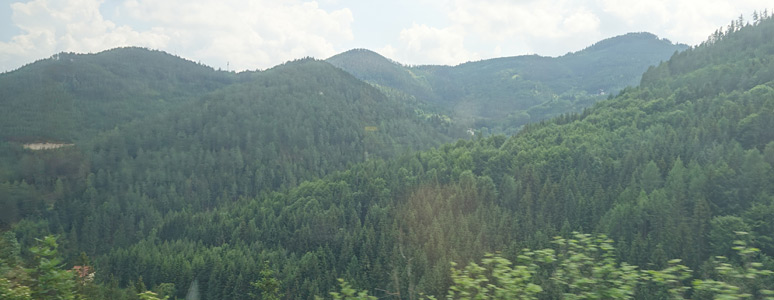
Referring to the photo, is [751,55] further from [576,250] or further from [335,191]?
[576,250]

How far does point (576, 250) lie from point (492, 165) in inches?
5197

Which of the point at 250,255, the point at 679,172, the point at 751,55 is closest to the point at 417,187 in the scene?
the point at 250,255

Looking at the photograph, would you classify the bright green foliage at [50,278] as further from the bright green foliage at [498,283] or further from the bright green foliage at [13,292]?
the bright green foliage at [498,283]

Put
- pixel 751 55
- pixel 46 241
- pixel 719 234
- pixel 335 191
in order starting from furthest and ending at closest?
pixel 751 55 < pixel 335 191 < pixel 719 234 < pixel 46 241

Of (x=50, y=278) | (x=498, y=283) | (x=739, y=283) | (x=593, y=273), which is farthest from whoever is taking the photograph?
(x=50, y=278)

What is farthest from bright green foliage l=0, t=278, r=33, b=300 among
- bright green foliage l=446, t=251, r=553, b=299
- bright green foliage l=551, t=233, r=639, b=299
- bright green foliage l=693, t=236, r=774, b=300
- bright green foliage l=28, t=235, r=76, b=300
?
bright green foliage l=693, t=236, r=774, b=300

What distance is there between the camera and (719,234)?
258 feet

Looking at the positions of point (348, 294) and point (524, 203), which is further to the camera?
point (524, 203)

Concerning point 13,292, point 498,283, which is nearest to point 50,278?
point 13,292

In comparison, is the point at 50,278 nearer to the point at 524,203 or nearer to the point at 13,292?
the point at 13,292

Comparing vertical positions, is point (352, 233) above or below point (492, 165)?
below

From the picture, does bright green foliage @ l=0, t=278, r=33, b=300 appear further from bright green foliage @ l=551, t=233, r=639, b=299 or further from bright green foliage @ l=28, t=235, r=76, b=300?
bright green foliage @ l=551, t=233, r=639, b=299

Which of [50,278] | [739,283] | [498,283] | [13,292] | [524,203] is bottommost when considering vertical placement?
[524,203]

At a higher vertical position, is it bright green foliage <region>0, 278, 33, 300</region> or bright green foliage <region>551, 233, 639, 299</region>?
bright green foliage <region>551, 233, 639, 299</region>
